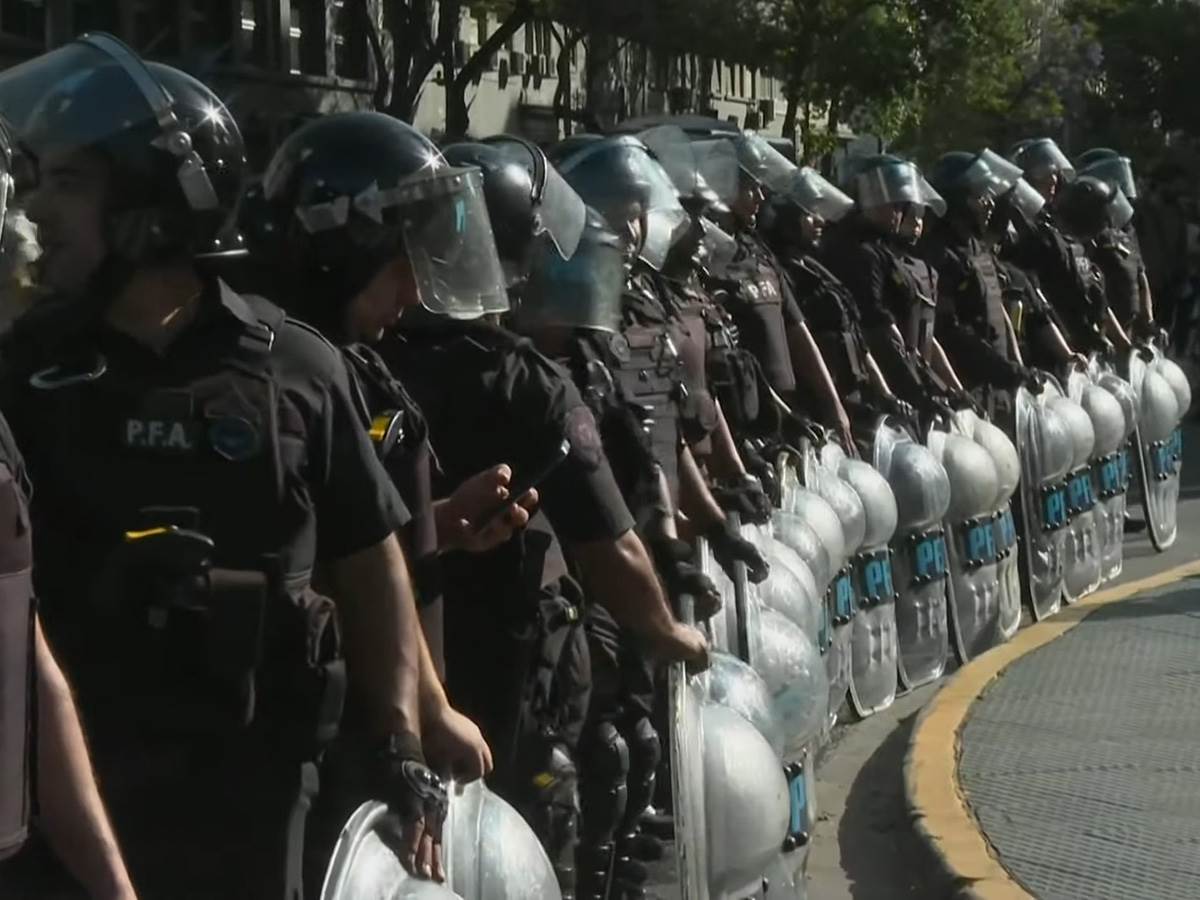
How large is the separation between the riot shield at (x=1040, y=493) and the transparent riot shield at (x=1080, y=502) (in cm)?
11

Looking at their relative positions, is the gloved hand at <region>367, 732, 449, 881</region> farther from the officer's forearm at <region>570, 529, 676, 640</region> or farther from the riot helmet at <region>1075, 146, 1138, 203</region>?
the riot helmet at <region>1075, 146, 1138, 203</region>

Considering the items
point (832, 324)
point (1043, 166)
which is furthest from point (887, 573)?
point (1043, 166)

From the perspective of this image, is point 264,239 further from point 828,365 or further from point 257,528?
point 828,365

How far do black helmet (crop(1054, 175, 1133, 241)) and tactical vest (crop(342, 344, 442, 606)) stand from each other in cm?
943

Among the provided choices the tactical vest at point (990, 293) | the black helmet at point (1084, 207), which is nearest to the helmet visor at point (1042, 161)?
the black helmet at point (1084, 207)

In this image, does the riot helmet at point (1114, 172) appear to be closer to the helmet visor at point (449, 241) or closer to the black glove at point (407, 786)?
the helmet visor at point (449, 241)

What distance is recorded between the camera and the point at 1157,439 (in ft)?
40.1

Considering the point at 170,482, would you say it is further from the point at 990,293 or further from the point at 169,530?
the point at 990,293

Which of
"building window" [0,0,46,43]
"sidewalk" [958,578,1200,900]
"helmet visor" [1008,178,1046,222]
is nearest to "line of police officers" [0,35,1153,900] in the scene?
"sidewalk" [958,578,1200,900]

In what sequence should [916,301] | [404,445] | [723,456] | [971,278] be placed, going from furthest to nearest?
[971,278]
[916,301]
[723,456]
[404,445]

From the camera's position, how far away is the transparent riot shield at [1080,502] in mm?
10719

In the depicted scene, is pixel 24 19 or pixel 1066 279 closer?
pixel 1066 279

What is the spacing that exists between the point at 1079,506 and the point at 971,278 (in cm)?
117

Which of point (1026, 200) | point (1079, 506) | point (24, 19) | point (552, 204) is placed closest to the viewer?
point (552, 204)
